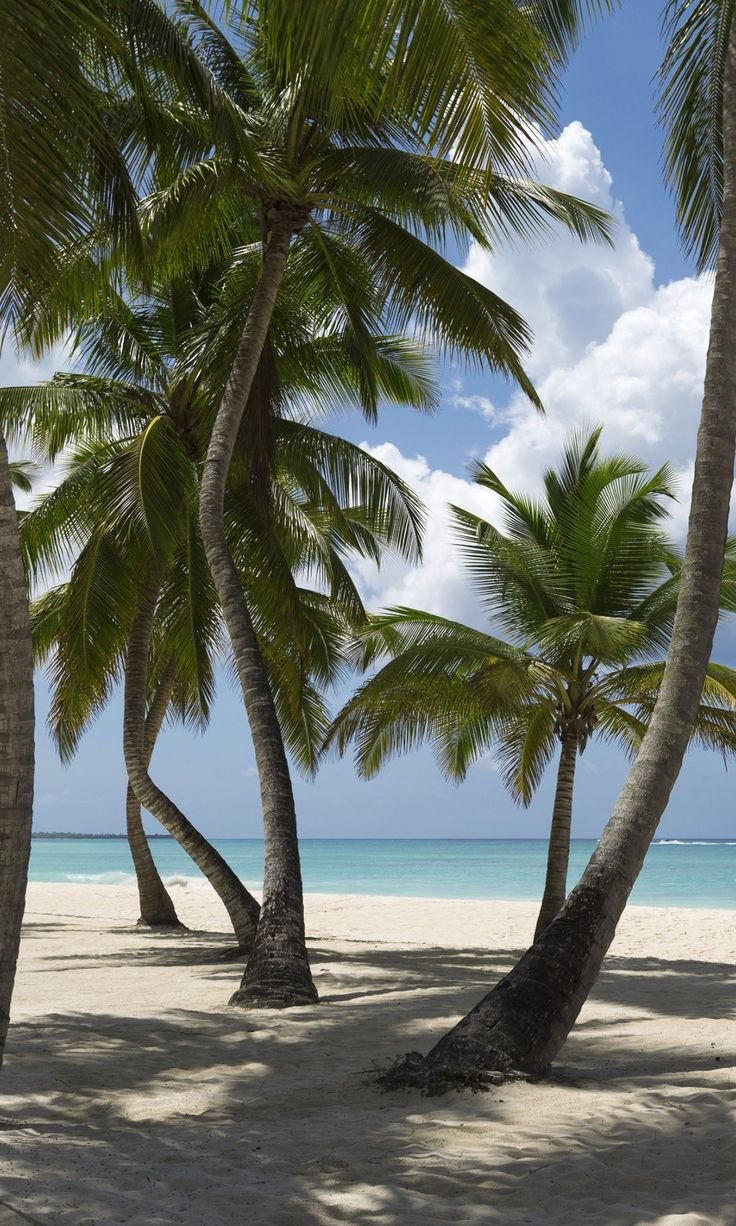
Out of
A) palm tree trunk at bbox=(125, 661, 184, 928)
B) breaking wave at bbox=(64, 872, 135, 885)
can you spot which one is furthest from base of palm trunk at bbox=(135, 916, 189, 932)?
breaking wave at bbox=(64, 872, 135, 885)

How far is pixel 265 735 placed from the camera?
9453 millimetres

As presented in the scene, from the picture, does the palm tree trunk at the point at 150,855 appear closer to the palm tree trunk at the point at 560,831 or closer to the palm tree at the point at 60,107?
the palm tree trunk at the point at 560,831

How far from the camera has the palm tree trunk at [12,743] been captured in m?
4.62

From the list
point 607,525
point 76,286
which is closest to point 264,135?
point 76,286

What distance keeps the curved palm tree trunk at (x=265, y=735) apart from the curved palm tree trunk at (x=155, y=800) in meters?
1.90

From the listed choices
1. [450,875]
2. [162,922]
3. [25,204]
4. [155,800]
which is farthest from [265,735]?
[450,875]

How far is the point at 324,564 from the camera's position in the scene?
14742mm

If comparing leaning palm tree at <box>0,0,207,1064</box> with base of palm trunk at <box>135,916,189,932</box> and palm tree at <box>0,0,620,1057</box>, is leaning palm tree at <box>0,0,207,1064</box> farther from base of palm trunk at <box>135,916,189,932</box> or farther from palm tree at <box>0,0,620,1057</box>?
base of palm trunk at <box>135,916,189,932</box>

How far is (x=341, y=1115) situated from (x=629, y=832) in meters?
Result: 2.08

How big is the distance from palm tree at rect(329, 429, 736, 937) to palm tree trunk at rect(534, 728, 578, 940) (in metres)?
0.02

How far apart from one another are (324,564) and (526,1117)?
10263mm

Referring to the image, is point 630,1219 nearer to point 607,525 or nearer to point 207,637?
point 607,525

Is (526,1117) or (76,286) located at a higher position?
(76,286)

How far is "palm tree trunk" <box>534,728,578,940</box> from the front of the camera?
1275 centimetres
